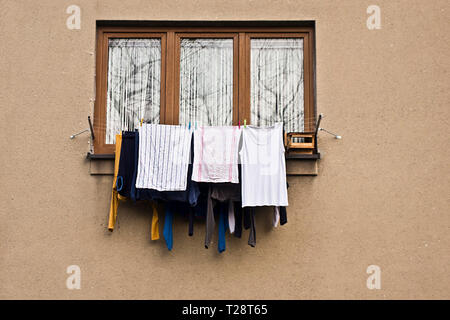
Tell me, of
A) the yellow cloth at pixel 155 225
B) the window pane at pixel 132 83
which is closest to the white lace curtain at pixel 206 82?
the window pane at pixel 132 83

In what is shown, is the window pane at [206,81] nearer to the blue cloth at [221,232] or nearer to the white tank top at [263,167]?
the white tank top at [263,167]

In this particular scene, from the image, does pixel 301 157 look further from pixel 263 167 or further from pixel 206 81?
pixel 206 81

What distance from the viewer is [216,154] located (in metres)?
5.95

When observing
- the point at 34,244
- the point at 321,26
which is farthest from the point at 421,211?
the point at 34,244

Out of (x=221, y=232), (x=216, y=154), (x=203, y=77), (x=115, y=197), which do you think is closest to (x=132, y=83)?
(x=203, y=77)

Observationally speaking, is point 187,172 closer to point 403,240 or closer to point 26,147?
point 26,147

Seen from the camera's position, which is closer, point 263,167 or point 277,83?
point 263,167

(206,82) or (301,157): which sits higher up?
(206,82)

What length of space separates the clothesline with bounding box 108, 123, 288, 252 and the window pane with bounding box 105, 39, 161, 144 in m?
0.57

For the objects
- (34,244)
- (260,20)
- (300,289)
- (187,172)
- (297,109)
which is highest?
(260,20)

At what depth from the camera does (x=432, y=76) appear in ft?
21.1

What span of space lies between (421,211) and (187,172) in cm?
254

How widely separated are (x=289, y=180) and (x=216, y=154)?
0.91 m

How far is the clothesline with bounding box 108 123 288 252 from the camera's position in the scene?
5.88 metres
